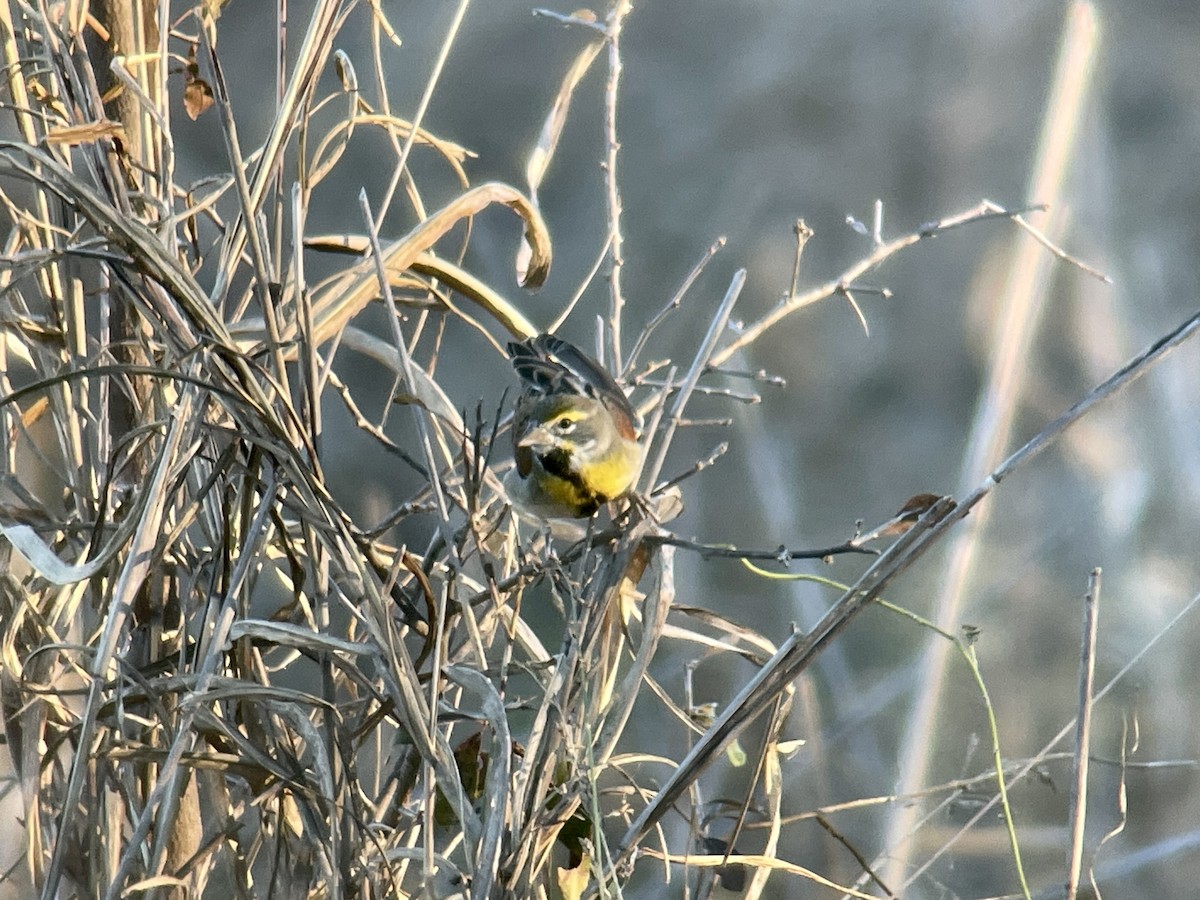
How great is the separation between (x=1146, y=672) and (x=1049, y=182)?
1.22 m

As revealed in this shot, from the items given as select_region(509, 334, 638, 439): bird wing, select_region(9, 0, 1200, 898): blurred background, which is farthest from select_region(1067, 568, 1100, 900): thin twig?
select_region(9, 0, 1200, 898): blurred background

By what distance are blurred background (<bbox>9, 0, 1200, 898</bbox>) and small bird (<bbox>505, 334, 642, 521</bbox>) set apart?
140cm

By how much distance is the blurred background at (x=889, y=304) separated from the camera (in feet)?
9.37

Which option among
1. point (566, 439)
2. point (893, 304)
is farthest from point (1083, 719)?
point (893, 304)

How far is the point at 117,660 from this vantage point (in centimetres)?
75

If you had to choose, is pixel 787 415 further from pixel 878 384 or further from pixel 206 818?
pixel 206 818

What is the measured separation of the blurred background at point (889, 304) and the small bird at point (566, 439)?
1404 mm

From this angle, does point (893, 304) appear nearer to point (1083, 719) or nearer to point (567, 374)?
point (567, 374)

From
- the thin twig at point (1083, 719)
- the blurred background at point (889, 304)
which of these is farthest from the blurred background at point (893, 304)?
the thin twig at point (1083, 719)

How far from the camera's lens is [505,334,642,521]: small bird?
44.3 inches

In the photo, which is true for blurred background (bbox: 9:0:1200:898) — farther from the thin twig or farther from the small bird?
the thin twig

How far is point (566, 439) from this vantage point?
1.20m

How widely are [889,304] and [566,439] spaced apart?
2.32 meters

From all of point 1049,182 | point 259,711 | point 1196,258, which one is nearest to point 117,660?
point 259,711
